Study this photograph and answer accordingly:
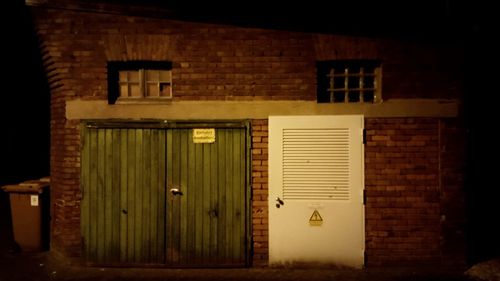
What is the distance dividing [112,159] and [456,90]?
5673 millimetres

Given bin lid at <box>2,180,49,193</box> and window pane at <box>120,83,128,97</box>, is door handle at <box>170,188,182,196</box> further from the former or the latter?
A: bin lid at <box>2,180,49,193</box>

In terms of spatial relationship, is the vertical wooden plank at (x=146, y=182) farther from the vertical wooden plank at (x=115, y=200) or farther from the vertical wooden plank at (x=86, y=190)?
the vertical wooden plank at (x=86, y=190)

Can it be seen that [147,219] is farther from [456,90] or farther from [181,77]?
[456,90]

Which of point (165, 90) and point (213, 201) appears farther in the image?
point (165, 90)

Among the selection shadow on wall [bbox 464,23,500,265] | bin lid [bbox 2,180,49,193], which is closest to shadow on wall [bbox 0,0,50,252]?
bin lid [bbox 2,180,49,193]

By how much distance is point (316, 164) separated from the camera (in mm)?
6109

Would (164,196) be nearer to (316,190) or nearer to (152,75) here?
(152,75)

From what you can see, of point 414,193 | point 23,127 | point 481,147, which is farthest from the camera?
point 23,127

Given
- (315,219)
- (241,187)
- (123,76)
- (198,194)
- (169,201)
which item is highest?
(123,76)

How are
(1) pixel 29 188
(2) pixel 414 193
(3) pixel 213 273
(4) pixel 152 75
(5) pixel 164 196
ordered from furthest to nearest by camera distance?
(1) pixel 29 188, (4) pixel 152 75, (5) pixel 164 196, (2) pixel 414 193, (3) pixel 213 273

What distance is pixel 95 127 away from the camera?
622 cm

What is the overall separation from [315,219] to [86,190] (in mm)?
3756

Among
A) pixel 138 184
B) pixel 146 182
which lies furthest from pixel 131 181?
pixel 146 182

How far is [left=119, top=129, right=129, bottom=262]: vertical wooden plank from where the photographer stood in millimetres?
6180
